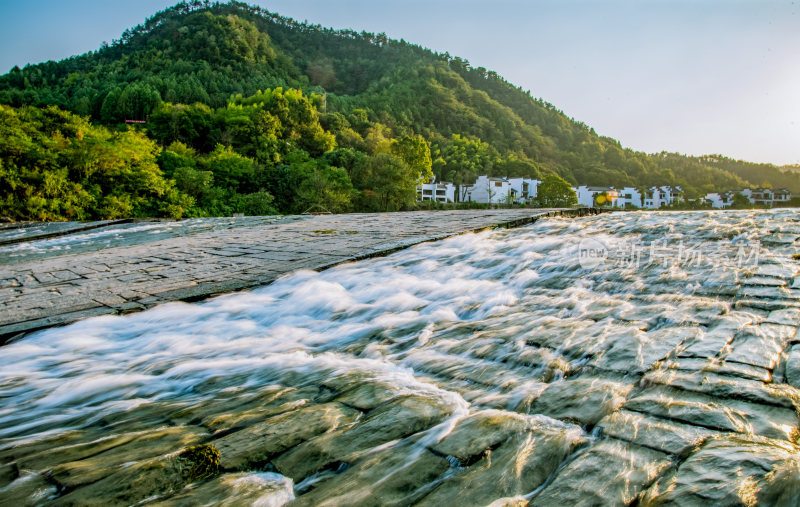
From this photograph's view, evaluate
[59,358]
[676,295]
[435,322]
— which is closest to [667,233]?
[676,295]

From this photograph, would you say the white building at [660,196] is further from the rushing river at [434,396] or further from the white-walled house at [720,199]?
the rushing river at [434,396]

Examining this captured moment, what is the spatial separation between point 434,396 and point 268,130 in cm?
4177

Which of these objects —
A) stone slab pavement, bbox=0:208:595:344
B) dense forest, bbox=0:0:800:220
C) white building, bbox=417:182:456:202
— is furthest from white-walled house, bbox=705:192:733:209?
stone slab pavement, bbox=0:208:595:344

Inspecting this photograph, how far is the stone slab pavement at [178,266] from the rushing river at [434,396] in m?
0.36

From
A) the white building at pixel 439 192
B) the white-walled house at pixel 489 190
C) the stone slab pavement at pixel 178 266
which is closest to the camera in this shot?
the stone slab pavement at pixel 178 266

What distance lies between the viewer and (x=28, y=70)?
202 feet

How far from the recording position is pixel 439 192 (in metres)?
55.3

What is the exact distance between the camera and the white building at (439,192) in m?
53.6

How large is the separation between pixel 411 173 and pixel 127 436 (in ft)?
119

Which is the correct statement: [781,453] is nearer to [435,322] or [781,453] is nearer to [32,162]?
[435,322]

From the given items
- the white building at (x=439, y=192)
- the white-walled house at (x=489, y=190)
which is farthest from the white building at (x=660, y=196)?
the white building at (x=439, y=192)

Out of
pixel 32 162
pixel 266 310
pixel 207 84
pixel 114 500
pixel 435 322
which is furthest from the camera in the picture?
pixel 207 84

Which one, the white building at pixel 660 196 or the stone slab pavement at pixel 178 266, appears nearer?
the stone slab pavement at pixel 178 266

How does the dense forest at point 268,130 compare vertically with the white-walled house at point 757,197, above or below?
above
